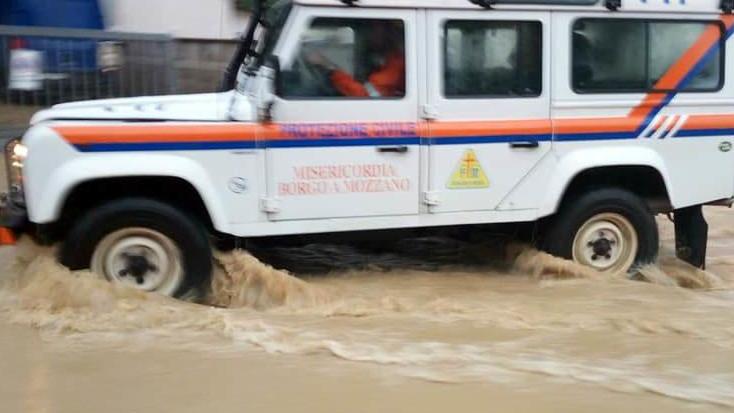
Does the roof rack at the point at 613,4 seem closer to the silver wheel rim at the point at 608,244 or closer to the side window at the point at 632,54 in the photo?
the side window at the point at 632,54

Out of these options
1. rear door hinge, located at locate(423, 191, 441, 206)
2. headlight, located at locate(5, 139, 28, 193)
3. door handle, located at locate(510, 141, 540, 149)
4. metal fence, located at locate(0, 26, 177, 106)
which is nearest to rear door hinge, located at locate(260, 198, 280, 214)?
rear door hinge, located at locate(423, 191, 441, 206)

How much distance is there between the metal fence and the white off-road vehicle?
Answer: 4710 millimetres

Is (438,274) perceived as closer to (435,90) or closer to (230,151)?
(435,90)

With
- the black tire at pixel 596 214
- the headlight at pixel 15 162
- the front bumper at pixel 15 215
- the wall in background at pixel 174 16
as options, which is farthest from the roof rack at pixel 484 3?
the wall in background at pixel 174 16

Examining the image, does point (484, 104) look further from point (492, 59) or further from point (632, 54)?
point (632, 54)

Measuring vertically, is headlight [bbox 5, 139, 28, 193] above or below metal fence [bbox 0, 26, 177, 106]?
below

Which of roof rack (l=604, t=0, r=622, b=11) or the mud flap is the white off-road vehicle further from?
the mud flap

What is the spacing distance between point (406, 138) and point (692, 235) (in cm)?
257

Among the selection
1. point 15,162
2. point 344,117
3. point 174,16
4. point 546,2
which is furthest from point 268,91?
point 174,16

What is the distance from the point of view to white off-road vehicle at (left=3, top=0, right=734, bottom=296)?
5570 millimetres

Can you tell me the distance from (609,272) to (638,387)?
208 cm

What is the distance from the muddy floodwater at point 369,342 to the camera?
4348 mm

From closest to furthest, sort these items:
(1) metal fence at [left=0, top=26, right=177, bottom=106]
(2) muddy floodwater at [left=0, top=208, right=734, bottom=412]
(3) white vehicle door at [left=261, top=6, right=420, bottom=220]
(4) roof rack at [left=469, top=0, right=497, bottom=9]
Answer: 1. (2) muddy floodwater at [left=0, top=208, right=734, bottom=412]
2. (3) white vehicle door at [left=261, top=6, right=420, bottom=220]
3. (4) roof rack at [left=469, top=0, right=497, bottom=9]
4. (1) metal fence at [left=0, top=26, right=177, bottom=106]

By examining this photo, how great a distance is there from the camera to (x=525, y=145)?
6090 mm
